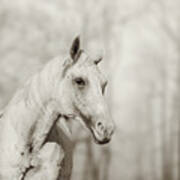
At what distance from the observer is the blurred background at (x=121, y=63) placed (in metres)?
2.75

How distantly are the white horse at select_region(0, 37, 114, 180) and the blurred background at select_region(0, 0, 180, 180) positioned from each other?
1.87 m

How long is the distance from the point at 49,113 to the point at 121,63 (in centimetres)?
217

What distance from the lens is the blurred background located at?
2746 millimetres

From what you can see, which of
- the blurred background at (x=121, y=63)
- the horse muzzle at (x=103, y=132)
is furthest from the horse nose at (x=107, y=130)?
the blurred background at (x=121, y=63)

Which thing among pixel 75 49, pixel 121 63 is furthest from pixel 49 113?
pixel 121 63

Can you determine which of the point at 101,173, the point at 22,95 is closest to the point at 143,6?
the point at 101,173

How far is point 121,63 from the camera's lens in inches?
114

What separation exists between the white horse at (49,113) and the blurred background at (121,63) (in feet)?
6.12

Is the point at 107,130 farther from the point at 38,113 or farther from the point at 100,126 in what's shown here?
the point at 38,113

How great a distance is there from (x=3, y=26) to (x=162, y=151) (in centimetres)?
142

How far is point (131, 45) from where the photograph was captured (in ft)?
9.73

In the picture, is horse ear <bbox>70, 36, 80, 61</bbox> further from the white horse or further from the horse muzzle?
the horse muzzle

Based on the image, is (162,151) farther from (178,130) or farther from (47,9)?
(47,9)

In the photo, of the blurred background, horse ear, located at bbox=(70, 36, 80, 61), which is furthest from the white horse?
the blurred background
